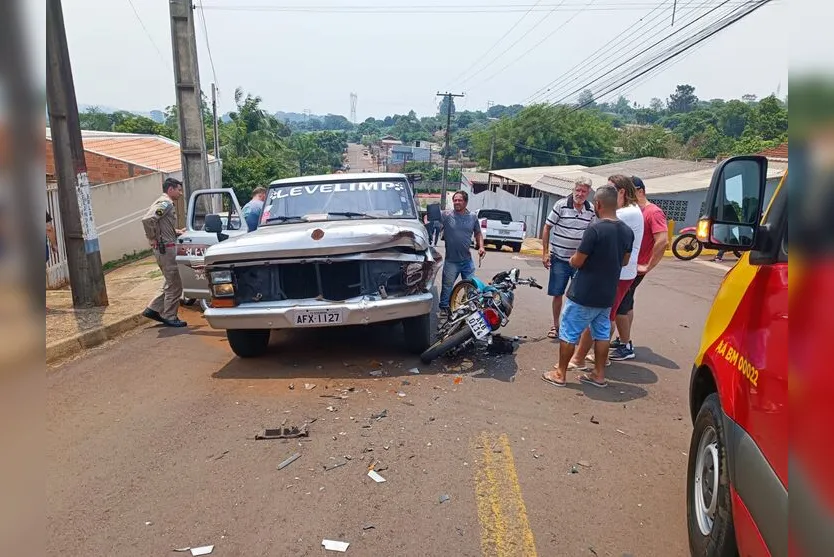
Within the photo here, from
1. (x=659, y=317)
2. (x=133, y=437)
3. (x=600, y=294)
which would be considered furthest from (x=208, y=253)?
(x=659, y=317)

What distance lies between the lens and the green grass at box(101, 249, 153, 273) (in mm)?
14121

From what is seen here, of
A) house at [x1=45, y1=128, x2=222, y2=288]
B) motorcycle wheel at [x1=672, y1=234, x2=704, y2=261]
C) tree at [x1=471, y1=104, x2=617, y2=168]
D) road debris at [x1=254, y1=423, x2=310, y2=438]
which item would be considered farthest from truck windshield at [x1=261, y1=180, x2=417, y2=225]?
tree at [x1=471, y1=104, x2=617, y2=168]

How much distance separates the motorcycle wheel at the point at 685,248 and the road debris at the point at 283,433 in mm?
14387

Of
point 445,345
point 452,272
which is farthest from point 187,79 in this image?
point 445,345

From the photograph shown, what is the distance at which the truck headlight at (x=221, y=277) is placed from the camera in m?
5.54

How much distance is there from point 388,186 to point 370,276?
2051 millimetres

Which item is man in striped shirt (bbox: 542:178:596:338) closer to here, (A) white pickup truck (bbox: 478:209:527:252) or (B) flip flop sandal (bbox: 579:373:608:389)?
(B) flip flop sandal (bbox: 579:373:608:389)

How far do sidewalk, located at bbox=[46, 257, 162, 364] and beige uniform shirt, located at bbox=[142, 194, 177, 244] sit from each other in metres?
1.14

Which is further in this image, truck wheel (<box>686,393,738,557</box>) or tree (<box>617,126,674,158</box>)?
tree (<box>617,126,674,158</box>)

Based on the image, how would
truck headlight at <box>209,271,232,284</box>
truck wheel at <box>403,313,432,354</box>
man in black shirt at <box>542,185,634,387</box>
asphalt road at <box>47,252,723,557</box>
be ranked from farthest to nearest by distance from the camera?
truck wheel at <box>403,313,432,354</box> < truck headlight at <box>209,271,232,284</box> < man in black shirt at <box>542,185,634,387</box> < asphalt road at <box>47,252,723,557</box>

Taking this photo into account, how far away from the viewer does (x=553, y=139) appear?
5931 centimetres

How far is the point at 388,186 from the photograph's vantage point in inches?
291
